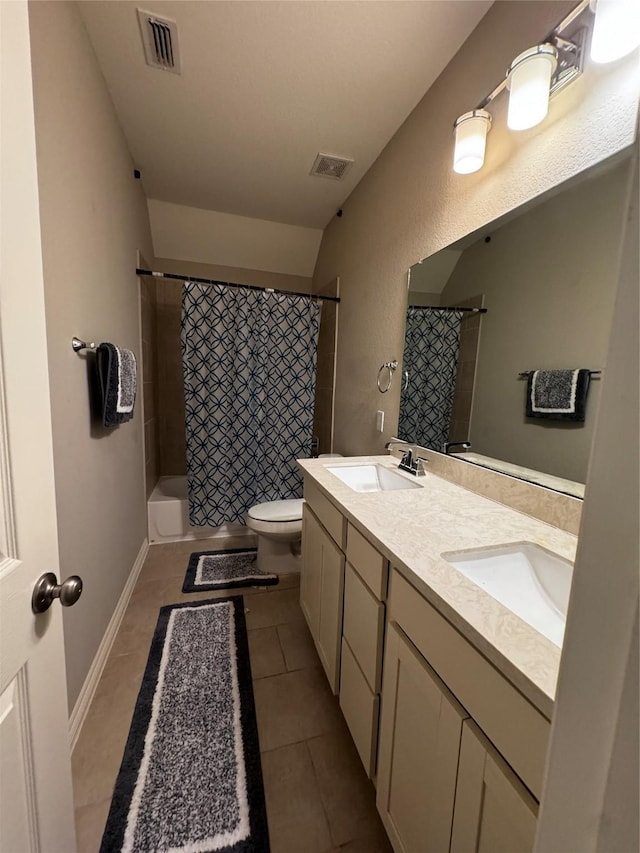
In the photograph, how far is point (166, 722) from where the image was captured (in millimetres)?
1234

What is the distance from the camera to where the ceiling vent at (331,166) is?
2027 millimetres

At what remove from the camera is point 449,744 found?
24.9 inches

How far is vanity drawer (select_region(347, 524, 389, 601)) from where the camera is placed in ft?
2.90

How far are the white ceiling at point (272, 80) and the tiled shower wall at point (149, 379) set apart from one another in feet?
2.66

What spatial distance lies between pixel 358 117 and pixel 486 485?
6.26ft

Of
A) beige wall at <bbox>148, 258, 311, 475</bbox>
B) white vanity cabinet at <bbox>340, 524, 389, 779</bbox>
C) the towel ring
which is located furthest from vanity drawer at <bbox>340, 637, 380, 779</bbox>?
beige wall at <bbox>148, 258, 311, 475</bbox>

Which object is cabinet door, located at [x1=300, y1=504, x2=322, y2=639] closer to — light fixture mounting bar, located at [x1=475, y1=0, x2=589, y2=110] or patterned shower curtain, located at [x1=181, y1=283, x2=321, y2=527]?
patterned shower curtain, located at [x1=181, y1=283, x2=321, y2=527]

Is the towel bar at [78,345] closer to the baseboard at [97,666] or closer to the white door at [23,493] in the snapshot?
the white door at [23,493]

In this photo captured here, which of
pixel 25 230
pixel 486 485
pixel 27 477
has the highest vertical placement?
pixel 25 230

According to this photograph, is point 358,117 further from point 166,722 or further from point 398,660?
point 166,722

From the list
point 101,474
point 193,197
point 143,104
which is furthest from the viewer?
point 193,197

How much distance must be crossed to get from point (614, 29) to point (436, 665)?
58.1 inches

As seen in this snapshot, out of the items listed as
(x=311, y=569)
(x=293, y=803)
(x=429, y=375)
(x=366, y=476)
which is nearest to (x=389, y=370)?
(x=429, y=375)

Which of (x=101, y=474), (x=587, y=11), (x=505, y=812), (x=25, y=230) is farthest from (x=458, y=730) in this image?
(x=587, y=11)
